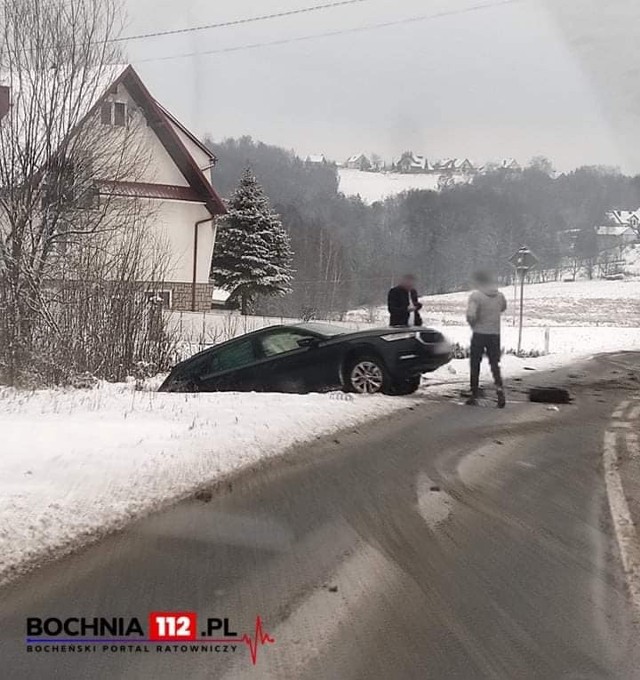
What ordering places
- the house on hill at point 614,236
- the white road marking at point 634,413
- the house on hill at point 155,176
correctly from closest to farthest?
1. the white road marking at point 634,413
2. the house on hill at point 155,176
3. the house on hill at point 614,236

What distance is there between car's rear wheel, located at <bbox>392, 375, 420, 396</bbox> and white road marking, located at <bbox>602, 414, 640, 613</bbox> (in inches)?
150

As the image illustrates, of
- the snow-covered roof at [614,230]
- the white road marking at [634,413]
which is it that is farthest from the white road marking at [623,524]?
the snow-covered roof at [614,230]

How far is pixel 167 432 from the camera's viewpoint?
7781 mm

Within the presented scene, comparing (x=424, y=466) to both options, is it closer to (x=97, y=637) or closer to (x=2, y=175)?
(x=97, y=637)

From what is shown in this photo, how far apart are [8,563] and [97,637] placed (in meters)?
1.00

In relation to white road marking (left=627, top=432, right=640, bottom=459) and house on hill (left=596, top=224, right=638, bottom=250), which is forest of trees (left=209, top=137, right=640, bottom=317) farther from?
white road marking (left=627, top=432, right=640, bottom=459)

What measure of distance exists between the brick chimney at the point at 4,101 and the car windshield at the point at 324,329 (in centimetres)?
690

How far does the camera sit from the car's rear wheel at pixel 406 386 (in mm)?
11791

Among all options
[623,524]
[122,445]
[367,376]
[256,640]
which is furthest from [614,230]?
[256,640]

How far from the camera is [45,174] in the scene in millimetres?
15312

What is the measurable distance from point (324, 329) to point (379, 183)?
10.9 metres

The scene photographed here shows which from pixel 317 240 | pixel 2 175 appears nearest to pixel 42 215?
pixel 2 175

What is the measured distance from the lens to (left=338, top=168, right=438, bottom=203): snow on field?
2039 cm

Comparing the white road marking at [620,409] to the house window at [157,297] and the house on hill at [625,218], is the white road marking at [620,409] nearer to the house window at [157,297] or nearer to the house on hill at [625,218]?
the house on hill at [625,218]
